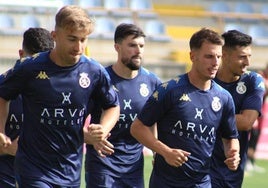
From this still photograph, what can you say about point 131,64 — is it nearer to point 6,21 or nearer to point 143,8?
point 6,21

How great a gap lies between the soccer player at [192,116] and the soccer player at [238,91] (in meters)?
0.93

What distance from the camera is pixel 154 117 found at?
24.5ft

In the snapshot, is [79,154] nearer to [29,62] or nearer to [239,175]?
[29,62]

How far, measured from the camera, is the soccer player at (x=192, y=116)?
7.45 meters

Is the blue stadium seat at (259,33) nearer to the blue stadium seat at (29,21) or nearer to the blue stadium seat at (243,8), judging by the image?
the blue stadium seat at (243,8)

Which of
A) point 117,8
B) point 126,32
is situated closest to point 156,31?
point 117,8

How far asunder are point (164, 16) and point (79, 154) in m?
20.2

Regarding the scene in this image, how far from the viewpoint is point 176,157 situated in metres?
7.09

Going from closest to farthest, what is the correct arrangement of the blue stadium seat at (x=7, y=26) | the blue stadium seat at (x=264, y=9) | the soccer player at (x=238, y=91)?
the soccer player at (x=238, y=91)
the blue stadium seat at (x=7, y=26)
the blue stadium seat at (x=264, y=9)

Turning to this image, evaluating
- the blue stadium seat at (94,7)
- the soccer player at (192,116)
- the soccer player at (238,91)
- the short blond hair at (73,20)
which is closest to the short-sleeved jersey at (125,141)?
Result: the soccer player at (238,91)

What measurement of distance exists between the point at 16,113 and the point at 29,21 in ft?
50.1

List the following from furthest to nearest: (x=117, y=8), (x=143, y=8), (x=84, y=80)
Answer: (x=143, y=8), (x=117, y=8), (x=84, y=80)

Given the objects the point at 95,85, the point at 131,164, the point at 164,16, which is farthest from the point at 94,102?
the point at 164,16

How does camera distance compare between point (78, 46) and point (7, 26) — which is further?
point (7, 26)
